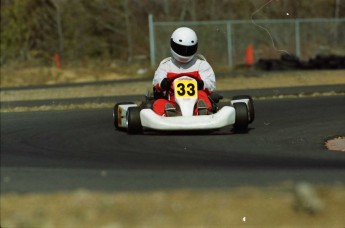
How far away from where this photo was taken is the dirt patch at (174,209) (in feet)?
17.8

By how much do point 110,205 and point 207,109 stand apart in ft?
18.4

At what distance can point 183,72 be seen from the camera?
11797 millimetres

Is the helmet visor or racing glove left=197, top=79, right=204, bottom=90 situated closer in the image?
the helmet visor

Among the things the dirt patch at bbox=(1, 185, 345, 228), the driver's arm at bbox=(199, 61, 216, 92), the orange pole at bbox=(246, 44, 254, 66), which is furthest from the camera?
the orange pole at bbox=(246, 44, 254, 66)

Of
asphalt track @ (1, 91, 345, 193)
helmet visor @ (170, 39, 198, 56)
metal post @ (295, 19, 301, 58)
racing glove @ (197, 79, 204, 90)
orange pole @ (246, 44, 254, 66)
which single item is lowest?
orange pole @ (246, 44, 254, 66)

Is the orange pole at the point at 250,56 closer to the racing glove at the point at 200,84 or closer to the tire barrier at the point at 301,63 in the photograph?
the tire barrier at the point at 301,63

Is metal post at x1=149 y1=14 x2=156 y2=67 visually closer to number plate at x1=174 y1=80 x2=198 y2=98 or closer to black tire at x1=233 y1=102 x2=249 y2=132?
number plate at x1=174 y1=80 x2=198 y2=98

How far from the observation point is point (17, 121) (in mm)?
14078

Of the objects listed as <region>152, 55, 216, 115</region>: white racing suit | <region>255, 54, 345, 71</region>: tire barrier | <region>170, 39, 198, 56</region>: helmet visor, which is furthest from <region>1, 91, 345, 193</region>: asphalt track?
<region>255, 54, 345, 71</region>: tire barrier

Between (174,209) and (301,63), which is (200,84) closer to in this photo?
(174,209)

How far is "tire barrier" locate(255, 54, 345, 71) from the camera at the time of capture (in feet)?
88.6

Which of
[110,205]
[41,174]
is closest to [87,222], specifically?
[110,205]

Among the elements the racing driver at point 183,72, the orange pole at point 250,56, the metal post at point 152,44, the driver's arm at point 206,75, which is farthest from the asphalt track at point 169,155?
the orange pole at point 250,56

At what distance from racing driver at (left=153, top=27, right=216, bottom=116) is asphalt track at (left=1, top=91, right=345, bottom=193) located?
1.34ft
